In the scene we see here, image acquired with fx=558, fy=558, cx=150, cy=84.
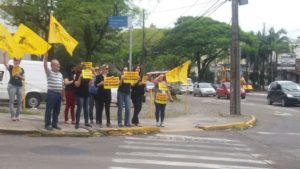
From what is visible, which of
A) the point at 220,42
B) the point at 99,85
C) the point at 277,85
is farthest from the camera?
the point at 220,42

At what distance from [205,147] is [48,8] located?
2329 cm

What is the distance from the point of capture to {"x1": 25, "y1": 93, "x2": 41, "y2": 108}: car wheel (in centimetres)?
2338

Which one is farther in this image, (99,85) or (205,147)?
(99,85)

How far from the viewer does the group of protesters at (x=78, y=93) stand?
536 inches

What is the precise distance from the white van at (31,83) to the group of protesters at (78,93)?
302 inches

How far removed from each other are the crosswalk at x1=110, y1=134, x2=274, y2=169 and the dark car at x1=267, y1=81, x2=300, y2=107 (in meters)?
21.3

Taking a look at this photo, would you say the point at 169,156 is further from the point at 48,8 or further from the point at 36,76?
the point at 48,8

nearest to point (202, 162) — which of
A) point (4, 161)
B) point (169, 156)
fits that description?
point (169, 156)

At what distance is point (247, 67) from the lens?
80500 mm

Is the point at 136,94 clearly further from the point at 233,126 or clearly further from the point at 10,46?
the point at 233,126

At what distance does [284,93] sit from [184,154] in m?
25.4

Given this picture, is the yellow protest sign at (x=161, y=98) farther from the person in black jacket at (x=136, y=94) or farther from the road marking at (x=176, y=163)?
the road marking at (x=176, y=163)

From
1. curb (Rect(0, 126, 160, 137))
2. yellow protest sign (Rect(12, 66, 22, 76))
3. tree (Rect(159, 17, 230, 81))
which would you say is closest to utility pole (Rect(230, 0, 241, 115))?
curb (Rect(0, 126, 160, 137))

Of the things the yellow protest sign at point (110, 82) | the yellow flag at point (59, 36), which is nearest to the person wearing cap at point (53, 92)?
the yellow flag at point (59, 36)
